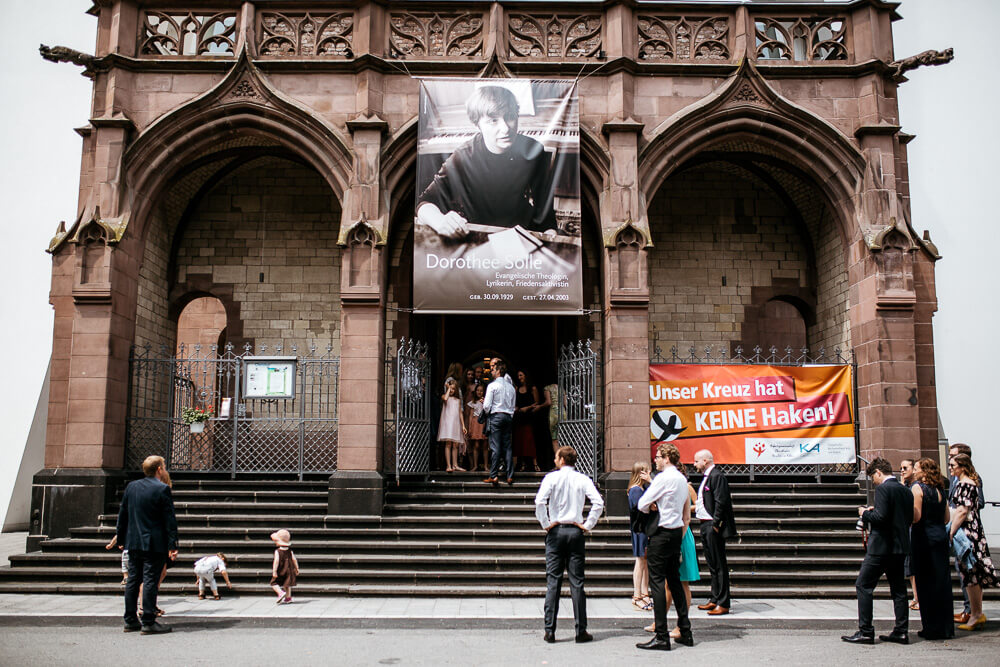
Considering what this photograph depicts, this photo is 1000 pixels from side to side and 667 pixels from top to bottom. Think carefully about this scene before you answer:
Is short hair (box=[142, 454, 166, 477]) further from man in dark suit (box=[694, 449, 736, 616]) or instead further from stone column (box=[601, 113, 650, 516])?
stone column (box=[601, 113, 650, 516])

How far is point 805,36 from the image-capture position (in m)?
13.5

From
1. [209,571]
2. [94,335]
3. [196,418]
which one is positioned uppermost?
[94,335]

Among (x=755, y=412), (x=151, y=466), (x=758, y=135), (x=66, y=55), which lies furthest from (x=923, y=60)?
(x=66, y=55)

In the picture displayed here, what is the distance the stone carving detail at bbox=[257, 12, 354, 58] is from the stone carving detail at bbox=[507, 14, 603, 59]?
8.27ft

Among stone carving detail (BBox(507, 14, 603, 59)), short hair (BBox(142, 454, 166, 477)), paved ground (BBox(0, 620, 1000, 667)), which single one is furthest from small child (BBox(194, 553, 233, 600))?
stone carving detail (BBox(507, 14, 603, 59))

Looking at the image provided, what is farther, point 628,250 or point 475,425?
point 475,425

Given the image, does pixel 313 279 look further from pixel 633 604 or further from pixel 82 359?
pixel 633 604

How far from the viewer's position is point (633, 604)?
9.38m

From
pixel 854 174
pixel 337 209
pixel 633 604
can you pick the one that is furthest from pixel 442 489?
pixel 854 174

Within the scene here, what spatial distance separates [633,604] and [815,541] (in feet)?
10.7

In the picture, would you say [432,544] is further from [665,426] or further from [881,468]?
[881,468]

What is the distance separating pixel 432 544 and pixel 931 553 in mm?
5642

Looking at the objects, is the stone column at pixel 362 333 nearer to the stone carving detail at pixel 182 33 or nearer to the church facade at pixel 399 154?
the church facade at pixel 399 154

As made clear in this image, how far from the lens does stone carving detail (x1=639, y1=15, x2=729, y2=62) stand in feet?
43.9
